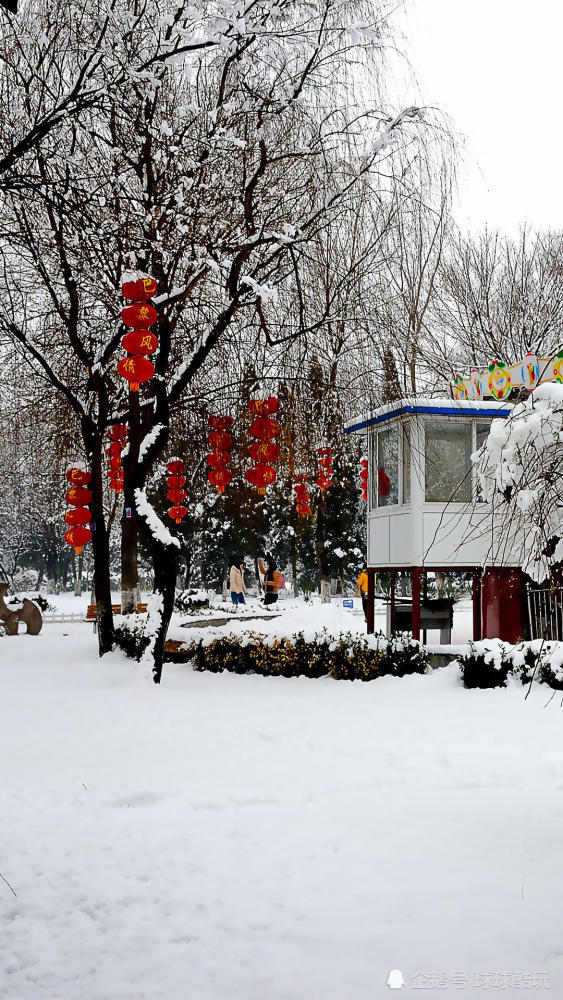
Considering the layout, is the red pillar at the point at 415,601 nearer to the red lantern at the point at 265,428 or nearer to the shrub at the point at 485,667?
the shrub at the point at 485,667

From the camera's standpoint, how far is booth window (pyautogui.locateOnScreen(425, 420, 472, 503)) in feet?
46.6

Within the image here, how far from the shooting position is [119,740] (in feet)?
28.7

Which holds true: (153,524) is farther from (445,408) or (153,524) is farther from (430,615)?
(430,615)

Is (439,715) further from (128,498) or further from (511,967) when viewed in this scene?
(511,967)

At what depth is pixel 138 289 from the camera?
30.9ft

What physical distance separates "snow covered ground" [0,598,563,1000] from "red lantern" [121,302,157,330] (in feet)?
13.6

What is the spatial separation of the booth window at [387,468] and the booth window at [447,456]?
66 cm

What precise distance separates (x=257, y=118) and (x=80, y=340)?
4.50 meters

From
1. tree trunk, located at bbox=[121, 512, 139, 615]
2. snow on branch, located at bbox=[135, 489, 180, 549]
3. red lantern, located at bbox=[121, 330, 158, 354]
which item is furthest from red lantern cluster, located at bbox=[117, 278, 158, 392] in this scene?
tree trunk, located at bbox=[121, 512, 139, 615]

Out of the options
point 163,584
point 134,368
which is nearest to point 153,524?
point 163,584

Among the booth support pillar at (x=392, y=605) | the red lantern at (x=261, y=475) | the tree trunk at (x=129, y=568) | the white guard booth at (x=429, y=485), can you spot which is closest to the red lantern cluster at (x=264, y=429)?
the red lantern at (x=261, y=475)

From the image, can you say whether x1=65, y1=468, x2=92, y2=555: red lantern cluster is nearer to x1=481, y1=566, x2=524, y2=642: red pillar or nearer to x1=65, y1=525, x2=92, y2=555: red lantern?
x1=65, y1=525, x2=92, y2=555: red lantern

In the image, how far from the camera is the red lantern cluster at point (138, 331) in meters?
9.28

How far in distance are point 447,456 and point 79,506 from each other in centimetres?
574
